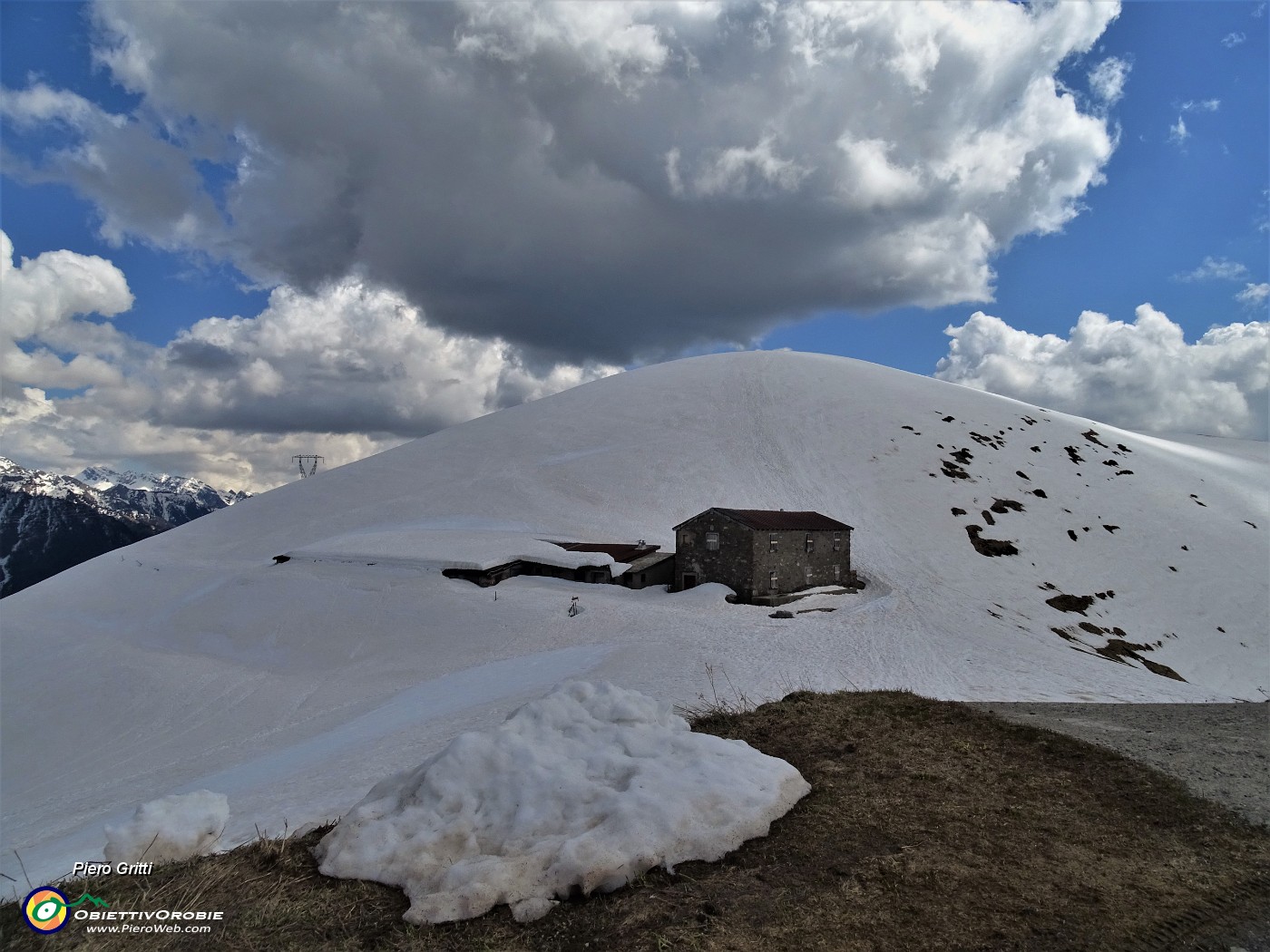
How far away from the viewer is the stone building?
3966cm

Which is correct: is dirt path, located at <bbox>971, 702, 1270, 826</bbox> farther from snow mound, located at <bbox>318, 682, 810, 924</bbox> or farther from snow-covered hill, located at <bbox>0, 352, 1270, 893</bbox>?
snow-covered hill, located at <bbox>0, 352, 1270, 893</bbox>

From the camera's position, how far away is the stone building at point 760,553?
3966 centimetres

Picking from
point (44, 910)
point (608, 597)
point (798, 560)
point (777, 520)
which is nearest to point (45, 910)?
point (44, 910)

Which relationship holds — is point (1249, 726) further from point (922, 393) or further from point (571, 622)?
point (922, 393)

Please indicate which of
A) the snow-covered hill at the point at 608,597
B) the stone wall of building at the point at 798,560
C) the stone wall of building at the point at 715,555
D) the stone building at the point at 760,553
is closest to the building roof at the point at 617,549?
the stone building at the point at 760,553

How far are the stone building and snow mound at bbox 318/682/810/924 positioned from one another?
2997 cm

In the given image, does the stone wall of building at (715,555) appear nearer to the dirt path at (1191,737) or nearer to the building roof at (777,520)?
the building roof at (777,520)

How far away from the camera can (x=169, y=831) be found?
26.3 ft

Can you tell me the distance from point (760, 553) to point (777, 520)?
10.9 ft

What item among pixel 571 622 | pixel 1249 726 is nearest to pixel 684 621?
pixel 571 622

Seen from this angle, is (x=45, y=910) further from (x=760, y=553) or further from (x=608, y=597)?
(x=760, y=553)
